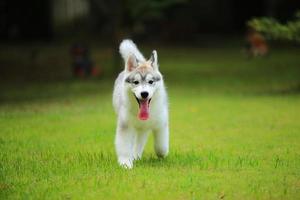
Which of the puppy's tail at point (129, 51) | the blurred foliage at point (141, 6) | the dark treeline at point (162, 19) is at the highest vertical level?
the dark treeline at point (162, 19)

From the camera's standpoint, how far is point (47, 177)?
33.6ft

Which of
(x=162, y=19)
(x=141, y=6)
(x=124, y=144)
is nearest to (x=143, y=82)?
(x=124, y=144)

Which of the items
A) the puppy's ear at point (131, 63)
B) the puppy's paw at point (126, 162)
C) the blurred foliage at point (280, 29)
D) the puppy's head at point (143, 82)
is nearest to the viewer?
the puppy's head at point (143, 82)

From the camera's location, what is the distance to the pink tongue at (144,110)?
10.5 metres

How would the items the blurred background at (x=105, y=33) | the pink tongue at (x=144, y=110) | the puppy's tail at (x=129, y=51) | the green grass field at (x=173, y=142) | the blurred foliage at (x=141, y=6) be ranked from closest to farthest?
the green grass field at (x=173, y=142)
the pink tongue at (x=144, y=110)
the puppy's tail at (x=129, y=51)
the blurred foliage at (x=141, y=6)
the blurred background at (x=105, y=33)

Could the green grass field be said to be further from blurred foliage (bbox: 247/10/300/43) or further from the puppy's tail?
blurred foliage (bbox: 247/10/300/43)

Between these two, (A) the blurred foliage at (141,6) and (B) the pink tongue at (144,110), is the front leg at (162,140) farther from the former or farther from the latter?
(A) the blurred foliage at (141,6)

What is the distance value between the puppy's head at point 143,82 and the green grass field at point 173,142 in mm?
905

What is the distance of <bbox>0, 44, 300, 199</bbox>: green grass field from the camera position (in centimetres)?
937

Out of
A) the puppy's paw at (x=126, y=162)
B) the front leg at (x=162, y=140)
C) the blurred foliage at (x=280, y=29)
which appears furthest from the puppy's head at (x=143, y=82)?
the blurred foliage at (x=280, y=29)

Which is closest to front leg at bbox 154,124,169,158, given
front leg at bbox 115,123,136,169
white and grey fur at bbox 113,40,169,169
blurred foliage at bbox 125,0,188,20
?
white and grey fur at bbox 113,40,169,169

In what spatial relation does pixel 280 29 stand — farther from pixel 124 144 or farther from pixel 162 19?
pixel 162 19

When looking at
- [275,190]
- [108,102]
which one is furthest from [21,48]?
[275,190]

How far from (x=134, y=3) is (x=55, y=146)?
15.6 m
